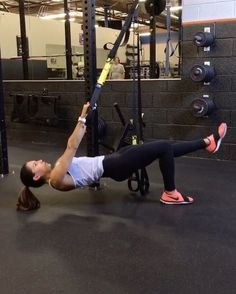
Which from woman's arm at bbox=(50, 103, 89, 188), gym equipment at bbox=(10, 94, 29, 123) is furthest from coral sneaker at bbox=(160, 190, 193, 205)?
gym equipment at bbox=(10, 94, 29, 123)

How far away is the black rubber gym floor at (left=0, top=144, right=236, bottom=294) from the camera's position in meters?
1.84

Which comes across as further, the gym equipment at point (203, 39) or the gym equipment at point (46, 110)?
the gym equipment at point (46, 110)

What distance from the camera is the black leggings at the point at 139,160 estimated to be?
9.23 feet

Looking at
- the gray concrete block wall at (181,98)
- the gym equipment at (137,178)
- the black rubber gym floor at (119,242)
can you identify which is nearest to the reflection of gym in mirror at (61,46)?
the gray concrete block wall at (181,98)

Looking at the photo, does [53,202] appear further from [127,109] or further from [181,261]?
[127,109]

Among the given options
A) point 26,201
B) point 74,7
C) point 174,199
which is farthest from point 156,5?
point 74,7

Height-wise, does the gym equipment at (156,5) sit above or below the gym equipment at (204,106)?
above

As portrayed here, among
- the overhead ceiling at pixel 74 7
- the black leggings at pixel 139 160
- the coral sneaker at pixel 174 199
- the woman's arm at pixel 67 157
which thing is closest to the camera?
the woman's arm at pixel 67 157

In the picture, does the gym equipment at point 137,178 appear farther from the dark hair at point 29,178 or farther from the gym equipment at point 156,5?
the gym equipment at point 156,5

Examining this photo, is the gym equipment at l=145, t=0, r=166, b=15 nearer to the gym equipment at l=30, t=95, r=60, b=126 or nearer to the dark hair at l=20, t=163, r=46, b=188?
the dark hair at l=20, t=163, r=46, b=188

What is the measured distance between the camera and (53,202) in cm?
307

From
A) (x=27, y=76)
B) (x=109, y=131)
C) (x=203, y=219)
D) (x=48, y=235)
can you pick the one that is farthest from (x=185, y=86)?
(x=27, y=76)

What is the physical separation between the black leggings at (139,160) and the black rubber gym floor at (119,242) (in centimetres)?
26

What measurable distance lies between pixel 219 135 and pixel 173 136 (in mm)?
1458
